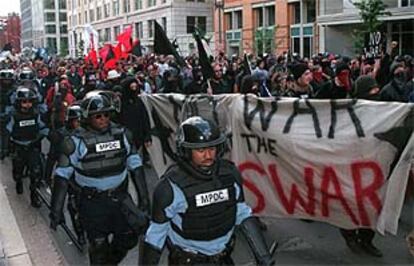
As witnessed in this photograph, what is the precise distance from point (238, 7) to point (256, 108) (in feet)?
142

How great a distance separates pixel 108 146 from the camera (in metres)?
4.87

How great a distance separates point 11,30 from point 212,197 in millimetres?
162917

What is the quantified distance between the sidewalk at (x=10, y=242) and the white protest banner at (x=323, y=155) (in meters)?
2.32

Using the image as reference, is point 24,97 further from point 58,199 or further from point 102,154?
point 102,154

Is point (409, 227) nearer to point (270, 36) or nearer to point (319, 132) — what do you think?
point (319, 132)

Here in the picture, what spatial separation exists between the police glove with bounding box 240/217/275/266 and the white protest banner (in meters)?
1.89

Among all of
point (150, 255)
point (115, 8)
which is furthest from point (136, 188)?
point (115, 8)

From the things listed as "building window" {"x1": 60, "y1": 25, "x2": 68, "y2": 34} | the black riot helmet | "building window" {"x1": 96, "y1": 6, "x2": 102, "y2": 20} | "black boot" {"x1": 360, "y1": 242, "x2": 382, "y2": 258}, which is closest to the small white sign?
the black riot helmet

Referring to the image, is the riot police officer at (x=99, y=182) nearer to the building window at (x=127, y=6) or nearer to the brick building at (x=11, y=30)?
the building window at (x=127, y=6)

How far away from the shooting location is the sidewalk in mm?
5908

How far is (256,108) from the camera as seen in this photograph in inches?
238

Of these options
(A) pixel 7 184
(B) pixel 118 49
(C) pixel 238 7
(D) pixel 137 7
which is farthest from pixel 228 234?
(D) pixel 137 7

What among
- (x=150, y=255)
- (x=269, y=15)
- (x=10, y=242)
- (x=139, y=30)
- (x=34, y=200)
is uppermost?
(x=139, y=30)

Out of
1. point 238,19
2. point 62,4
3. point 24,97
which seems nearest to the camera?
point 24,97
